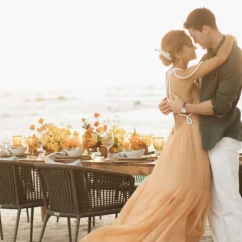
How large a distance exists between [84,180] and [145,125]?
1331 centimetres

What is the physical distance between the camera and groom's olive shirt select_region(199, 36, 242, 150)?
3.62 meters

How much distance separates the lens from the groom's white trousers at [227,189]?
3605 mm

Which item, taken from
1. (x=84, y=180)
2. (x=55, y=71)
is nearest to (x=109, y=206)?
A: (x=84, y=180)

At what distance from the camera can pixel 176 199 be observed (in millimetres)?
3814

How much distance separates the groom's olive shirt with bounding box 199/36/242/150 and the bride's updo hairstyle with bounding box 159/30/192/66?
0.18 metres

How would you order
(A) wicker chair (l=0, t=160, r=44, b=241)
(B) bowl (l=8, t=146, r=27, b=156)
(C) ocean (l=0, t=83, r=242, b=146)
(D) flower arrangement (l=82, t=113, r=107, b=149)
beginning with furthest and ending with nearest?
(C) ocean (l=0, t=83, r=242, b=146), (B) bowl (l=8, t=146, r=27, b=156), (D) flower arrangement (l=82, t=113, r=107, b=149), (A) wicker chair (l=0, t=160, r=44, b=241)

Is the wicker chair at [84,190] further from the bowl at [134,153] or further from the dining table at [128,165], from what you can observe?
the bowl at [134,153]

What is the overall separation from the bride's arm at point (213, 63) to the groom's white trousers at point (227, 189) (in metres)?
0.38

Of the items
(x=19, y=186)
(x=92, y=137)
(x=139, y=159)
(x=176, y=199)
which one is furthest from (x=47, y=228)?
(x=176, y=199)

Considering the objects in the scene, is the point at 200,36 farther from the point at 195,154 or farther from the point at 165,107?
the point at 195,154

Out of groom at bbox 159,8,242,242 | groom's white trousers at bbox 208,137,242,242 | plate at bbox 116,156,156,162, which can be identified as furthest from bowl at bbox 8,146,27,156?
groom's white trousers at bbox 208,137,242,242

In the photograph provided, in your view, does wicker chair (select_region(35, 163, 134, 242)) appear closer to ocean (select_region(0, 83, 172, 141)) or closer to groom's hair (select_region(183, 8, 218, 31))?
groom's hair (select_region(183, 8, 218, 31))

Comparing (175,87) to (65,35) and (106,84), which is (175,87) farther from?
(106,84)

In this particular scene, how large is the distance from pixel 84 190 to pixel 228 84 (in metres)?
1.26
